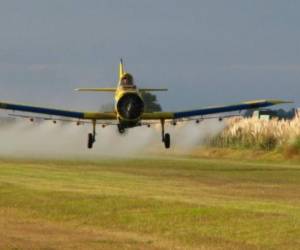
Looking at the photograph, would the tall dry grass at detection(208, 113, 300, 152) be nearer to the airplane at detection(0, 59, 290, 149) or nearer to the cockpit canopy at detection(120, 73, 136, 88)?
the airplane at detection(0, 59, 290, 149)

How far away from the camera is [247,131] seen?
6209cm

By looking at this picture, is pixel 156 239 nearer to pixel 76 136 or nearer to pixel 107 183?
pixel 107 183

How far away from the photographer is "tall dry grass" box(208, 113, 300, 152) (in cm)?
5794

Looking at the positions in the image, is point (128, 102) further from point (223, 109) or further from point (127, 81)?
point (223, 109)

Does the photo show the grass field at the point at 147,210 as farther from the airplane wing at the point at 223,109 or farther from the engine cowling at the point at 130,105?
the airplane wing at the point at 223,109

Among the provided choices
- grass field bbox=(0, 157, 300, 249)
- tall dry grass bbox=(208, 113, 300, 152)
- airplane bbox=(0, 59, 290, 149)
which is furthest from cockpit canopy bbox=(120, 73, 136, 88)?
tall dry grass bbox=(208, 113, 300, 152)

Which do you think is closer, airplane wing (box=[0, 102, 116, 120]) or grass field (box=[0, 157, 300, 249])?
grass field (box=[0, 157, 300, 249])

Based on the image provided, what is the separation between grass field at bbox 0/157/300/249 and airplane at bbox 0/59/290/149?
766 centimetres

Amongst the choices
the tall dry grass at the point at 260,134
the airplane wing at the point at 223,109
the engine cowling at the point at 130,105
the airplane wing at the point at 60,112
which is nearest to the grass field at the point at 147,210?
the engine cowling at the point at 130,105

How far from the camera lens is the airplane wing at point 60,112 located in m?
50.3

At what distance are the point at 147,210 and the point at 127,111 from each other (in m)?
23.0

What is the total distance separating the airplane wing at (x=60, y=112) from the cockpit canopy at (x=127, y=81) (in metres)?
2.14

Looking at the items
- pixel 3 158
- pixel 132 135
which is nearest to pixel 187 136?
pixel 132 135

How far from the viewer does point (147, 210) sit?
2439cm
